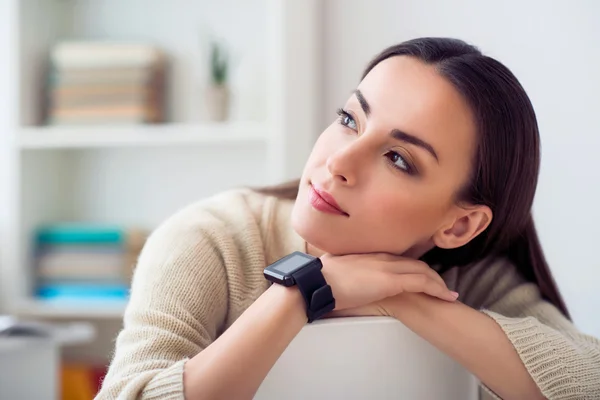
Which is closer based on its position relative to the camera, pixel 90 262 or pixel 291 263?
pixel 291 263

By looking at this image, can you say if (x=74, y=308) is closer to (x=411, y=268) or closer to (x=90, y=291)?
(x=90, y=291)

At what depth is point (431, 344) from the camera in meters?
1.06

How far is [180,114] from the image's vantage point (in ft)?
8.22

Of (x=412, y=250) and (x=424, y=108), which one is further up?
(x=424, y=108)

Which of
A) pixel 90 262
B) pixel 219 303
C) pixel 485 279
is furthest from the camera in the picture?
pixel 90 262

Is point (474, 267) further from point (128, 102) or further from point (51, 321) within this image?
point (51, 321)

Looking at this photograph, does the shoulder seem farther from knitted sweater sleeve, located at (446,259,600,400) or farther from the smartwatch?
the smartwatch

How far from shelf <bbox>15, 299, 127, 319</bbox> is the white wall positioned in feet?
4.29

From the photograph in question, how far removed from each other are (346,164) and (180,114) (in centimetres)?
153

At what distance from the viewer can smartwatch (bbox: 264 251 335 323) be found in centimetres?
103

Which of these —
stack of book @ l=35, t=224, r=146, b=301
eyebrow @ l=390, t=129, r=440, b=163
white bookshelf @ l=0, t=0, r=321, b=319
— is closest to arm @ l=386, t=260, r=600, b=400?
eyebrow @ l=390, t=129, r=440, b=163

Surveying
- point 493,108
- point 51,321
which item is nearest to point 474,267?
point 493,108

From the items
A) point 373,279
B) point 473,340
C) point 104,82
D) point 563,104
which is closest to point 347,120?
point 373,279

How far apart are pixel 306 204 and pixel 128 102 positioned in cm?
138
